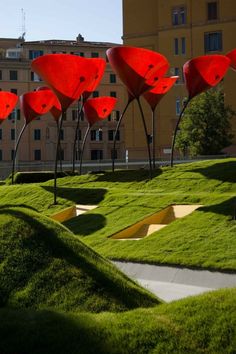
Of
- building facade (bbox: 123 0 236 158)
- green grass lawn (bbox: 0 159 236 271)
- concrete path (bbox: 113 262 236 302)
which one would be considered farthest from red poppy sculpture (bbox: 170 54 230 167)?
building facade (bbox: 123 0 236 158)

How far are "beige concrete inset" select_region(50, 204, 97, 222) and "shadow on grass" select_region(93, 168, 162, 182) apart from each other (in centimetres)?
453

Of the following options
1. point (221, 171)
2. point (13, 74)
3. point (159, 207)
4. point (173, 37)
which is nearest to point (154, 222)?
point (159, 207)

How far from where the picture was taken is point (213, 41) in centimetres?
6012

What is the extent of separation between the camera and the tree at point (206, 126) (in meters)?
49.6

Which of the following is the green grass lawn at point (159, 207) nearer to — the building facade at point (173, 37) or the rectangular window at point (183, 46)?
the building facade at point (173, 37)

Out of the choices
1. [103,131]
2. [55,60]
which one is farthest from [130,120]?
[55,60]

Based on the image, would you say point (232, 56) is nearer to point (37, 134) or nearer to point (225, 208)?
point (225, 208)

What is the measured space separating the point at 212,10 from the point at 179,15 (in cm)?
353

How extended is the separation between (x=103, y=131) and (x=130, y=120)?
12867mm

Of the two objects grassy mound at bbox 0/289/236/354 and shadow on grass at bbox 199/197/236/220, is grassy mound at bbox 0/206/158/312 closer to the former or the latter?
grassy mound at bbox 0/289/236/354

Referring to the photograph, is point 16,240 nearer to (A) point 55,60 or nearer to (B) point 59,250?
(B) point 59,250

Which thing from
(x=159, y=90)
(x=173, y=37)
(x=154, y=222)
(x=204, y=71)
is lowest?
(x=154, y=222)

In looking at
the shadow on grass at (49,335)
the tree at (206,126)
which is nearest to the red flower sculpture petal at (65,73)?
the shadow on grass at (49,335)

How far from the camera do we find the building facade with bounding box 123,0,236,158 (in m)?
59.3
